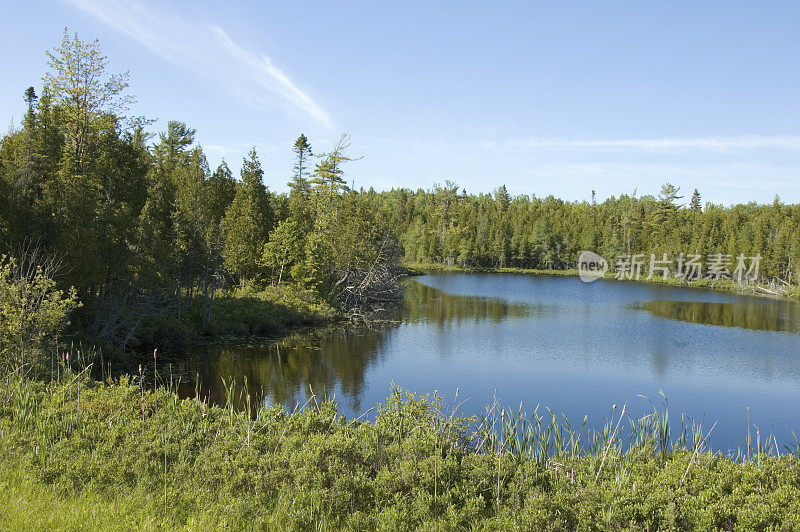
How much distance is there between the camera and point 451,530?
22.3ft

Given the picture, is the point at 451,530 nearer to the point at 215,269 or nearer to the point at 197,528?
the point at 197,528

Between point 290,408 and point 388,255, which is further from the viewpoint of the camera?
point 388,255

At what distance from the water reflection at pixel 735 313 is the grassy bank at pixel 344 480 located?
34.2 meters

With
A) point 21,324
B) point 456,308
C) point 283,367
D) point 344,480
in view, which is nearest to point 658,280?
point 456,308

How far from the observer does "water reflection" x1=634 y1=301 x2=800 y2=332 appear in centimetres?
3759

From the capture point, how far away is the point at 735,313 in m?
43.4

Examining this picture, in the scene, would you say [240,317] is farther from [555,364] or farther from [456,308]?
[456,308]

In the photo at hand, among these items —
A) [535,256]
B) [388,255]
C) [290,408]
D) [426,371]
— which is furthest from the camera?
[535,256]

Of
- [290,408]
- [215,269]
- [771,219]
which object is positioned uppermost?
[771,219]

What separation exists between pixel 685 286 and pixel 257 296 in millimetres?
60685

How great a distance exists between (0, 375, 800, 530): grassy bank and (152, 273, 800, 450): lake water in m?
4.69

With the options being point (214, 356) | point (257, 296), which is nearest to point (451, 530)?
point (214, 356)

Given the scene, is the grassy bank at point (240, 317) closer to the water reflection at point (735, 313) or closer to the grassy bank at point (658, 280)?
the water reflection at point (735, 313)

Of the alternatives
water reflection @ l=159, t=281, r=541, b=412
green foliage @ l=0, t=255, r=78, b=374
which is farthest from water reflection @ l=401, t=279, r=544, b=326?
green foliage @ l=0, t=255, r=78, b=374
